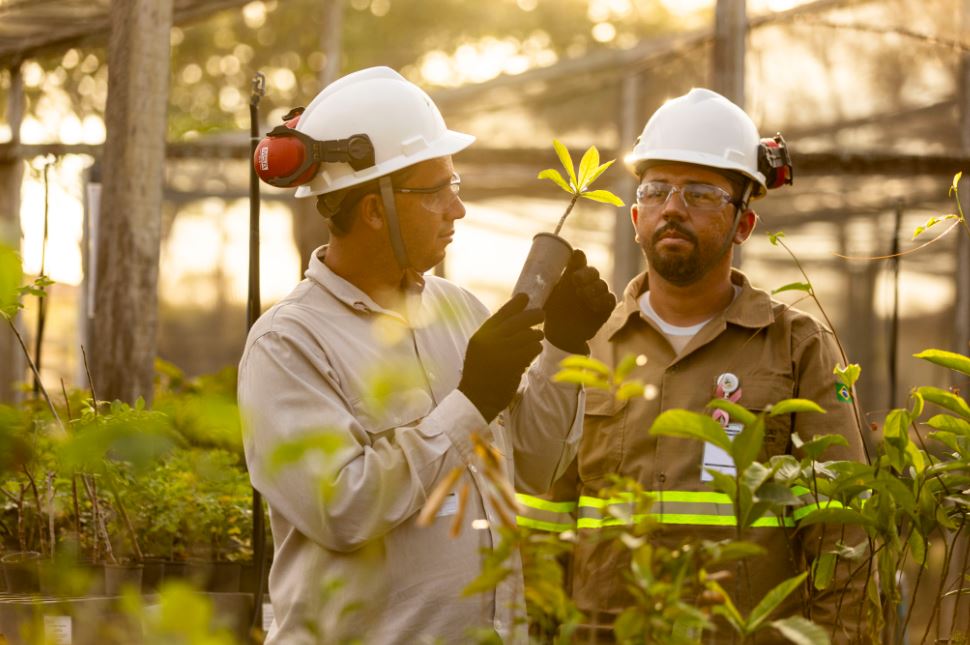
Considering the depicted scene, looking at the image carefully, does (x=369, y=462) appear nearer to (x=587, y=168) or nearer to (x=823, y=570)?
(x=587, y=168)

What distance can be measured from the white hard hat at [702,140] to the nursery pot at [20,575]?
1.83 metres

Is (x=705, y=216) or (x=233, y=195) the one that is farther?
(x=233, y=195)

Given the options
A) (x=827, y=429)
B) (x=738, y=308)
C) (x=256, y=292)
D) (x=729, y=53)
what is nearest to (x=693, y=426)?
(x=827, y=429)

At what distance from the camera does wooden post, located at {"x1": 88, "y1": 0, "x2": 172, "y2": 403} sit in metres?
4.59

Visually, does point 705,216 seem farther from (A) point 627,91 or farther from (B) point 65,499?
(A) point 627,91

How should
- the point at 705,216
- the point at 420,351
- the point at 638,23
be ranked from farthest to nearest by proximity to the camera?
the point at 638,23
the point at 705,216
the point at 420,351

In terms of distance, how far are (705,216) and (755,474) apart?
184cm

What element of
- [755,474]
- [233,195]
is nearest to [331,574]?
[755,474]

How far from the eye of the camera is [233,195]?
8352 millimetres

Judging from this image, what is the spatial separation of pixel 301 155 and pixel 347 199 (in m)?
0.12

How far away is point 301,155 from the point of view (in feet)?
8.24

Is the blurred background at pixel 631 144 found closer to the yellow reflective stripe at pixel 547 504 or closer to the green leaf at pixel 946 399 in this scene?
the yellow reflective stripe at pixel 547 504

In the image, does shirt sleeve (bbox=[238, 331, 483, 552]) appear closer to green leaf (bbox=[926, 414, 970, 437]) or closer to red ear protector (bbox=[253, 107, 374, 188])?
red ear protector (bbox=[253, 107, 374, 188])

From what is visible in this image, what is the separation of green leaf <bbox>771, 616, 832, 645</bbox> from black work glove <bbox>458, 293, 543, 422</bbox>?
0.90m
